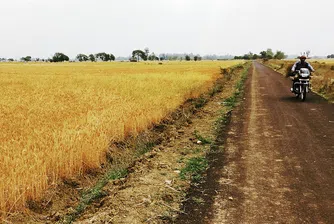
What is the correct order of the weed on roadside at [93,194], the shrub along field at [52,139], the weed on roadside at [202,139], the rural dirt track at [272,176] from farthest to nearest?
the weed on roadside at [202,139] < the shrub along field at [52,139] < the weed on roadside at [93,194] < the rural dirt track at [272,176]

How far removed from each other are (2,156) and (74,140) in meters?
1.53

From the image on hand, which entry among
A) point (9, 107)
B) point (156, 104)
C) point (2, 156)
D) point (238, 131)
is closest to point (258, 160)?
point (238, 131)

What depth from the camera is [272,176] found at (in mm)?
5984

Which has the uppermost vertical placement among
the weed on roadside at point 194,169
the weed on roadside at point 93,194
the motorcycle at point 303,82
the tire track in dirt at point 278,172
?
the motorcycle at point 303,82

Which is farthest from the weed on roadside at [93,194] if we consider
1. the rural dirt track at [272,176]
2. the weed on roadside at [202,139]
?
the weed on roadside at [202,139]

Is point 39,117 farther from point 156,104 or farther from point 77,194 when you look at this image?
point 77,194

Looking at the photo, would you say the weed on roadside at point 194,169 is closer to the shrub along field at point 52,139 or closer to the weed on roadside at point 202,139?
the weed on roadside at point 202,139

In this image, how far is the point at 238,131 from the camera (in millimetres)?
9688

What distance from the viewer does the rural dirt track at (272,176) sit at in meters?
4.57

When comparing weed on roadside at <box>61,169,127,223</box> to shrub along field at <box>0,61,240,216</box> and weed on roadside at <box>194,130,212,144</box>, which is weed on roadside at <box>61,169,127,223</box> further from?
weed on roadside at <box>194,130,212,144</box>

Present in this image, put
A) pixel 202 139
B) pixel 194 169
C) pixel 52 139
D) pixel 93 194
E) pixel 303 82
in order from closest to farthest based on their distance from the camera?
pixel 93 194
pixel 194 169
pixel 52 139
pixel 202 139
pixel 303 82

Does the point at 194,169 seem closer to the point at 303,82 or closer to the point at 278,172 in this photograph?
the point at 278,172

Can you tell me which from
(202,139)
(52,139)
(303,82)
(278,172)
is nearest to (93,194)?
(52,139)

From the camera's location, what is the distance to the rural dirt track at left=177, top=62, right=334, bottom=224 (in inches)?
180
